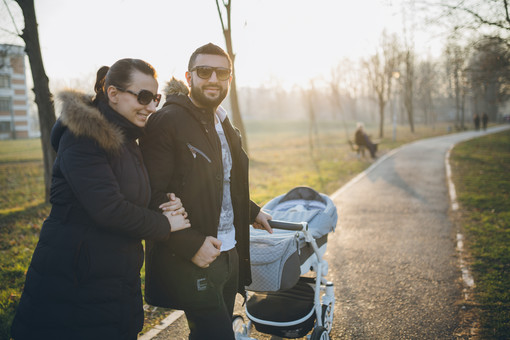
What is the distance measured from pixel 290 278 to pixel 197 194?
3.79 feet

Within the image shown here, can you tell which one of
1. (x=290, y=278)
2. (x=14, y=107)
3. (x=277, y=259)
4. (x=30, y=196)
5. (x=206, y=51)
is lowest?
(x=30, y=196)

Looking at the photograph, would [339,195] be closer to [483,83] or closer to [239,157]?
[239,157]

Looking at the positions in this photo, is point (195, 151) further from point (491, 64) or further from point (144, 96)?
point (491, 64)

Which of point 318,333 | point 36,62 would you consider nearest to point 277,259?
point 318,333

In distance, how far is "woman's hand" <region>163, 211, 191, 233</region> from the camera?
6.46 feet

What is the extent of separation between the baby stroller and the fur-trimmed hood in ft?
4.93

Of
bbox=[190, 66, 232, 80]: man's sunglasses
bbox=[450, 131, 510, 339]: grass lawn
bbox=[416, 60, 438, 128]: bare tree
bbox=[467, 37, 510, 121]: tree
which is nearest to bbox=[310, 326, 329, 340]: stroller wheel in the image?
bbox=[450, 131, 510, 339]: grass lawn

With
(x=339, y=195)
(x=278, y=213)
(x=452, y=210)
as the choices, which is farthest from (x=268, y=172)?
(x=278, y=213)

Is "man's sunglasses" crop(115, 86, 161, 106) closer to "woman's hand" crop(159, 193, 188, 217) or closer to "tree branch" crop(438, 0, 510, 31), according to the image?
"woman's hand" crop(159, 193, 188, 217)

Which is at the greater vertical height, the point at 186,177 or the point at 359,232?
the point at 186,177

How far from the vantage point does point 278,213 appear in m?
3.95

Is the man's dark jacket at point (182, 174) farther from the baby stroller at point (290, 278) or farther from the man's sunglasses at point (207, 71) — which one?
the baby stroller at point (290, 278)

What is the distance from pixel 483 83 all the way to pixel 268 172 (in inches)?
424

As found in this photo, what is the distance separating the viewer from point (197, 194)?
6.95 feet
